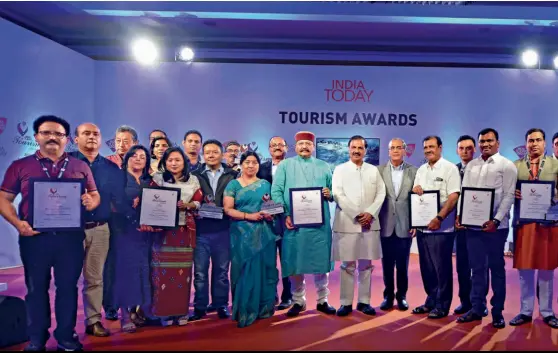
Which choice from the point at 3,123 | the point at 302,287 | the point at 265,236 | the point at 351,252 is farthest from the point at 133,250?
the point at 3,123

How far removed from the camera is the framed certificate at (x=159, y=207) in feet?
12.2

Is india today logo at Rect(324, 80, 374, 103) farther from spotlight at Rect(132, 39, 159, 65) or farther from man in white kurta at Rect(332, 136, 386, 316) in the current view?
man in white kurta at Rect(332, 136, 386, 316)

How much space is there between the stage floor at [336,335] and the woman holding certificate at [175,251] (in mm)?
192

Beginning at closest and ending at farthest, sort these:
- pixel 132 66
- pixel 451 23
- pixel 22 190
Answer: pixel 22 190 → pixel 451 23 → pixel 132 66

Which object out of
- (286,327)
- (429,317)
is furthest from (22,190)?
(429,317)

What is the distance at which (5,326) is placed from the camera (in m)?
3.38

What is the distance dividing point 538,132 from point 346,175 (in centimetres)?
168

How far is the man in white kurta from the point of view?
4.27 meters

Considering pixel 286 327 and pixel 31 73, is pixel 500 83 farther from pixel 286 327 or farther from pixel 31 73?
pixel 31 73

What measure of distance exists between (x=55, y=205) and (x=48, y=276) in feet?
1.65

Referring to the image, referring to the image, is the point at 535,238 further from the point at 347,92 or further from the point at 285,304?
the point at 347,92

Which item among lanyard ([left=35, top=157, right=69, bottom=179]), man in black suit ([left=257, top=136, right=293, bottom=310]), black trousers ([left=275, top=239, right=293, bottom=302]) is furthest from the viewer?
black trousers ([left=275, top=239, right=293, bottom=302])

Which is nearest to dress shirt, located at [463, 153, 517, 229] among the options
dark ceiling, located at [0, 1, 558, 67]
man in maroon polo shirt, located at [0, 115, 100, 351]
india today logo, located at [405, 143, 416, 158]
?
man in maroon polo shirt, located at [0, 115, 100, 351]

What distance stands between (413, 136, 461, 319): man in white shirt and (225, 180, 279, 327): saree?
4.58ft
